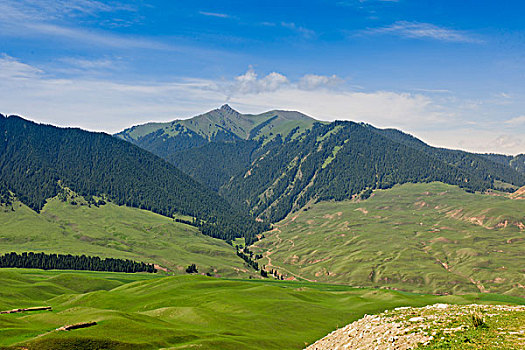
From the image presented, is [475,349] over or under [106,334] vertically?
over

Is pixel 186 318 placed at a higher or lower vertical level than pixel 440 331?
lower

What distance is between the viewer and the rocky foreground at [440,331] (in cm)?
3187

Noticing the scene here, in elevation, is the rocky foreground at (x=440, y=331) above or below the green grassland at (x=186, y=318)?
above

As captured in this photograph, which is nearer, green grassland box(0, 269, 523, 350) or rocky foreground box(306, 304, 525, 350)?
rocky foreground box(306, 304, 525, 350)

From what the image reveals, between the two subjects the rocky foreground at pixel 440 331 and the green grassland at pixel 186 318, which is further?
the green grassland at pixel 186 318

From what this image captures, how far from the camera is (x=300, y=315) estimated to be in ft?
339

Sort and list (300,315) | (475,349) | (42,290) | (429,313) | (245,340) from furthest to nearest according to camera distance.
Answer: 1. (42,290)
2. (300,315)
3. (245,340)
4. (429,313)
5. (475,349)

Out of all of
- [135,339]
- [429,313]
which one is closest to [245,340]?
[135,339]

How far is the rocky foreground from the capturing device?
105 feet

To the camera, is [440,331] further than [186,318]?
No

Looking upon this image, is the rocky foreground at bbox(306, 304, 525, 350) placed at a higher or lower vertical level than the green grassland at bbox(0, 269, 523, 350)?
higher

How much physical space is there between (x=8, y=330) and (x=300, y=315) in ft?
210

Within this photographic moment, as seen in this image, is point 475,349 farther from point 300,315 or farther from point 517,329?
point 300,315

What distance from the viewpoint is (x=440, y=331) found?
1390 inches
